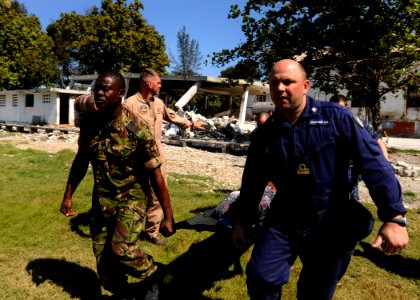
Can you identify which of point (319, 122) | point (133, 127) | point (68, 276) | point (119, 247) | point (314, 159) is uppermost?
point (319, 122)

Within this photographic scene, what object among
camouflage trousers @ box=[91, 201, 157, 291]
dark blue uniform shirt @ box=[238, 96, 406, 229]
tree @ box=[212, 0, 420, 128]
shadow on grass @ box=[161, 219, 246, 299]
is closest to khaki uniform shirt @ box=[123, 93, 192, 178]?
shadow on grass @ box=[161, 219, 246, 299]

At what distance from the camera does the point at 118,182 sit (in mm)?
3174

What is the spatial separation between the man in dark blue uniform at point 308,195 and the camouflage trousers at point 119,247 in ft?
3.35

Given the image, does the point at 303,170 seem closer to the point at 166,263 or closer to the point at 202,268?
the point at 202,268

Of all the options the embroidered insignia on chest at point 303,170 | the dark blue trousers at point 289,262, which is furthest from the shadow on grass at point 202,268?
the embroidered insignia on chest at point 303,170

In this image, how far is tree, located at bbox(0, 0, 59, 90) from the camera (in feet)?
119

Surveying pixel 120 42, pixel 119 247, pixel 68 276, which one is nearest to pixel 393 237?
pixel 119 247

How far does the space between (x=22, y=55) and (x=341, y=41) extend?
109 ft

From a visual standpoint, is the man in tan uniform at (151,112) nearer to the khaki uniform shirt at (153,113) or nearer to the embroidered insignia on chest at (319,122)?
the khaki uniform shirt at (153,113)

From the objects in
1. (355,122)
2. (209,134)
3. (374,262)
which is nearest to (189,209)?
(374,262)

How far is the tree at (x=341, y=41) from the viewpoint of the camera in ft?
37.3

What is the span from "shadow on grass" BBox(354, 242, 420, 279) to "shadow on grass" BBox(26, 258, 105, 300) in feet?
10.4

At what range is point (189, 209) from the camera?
656cm

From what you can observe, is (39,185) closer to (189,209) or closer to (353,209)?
(189,209)
